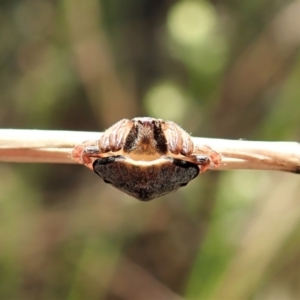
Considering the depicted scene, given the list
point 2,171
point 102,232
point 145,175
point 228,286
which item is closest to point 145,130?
point 145,175

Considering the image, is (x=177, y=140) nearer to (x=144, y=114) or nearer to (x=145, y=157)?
(x=145, y=157)

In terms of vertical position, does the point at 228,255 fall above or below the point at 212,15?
below

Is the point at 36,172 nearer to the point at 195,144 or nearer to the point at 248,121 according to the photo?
the point at 248,121

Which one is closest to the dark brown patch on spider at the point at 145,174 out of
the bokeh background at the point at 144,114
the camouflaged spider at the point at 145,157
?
the camouflaged spider at the point at 145,157

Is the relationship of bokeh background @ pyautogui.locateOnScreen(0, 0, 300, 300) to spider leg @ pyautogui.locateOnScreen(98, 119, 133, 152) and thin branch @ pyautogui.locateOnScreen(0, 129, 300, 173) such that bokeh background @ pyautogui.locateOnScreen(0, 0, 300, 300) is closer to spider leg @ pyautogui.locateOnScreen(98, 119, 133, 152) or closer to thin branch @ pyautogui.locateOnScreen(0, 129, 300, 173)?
thin branch @ pyautogui.locateOnScreen(0, 129, 300, 173)

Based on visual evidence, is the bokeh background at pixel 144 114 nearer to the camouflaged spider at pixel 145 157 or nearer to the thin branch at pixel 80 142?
the thin branch at pixel 80 142

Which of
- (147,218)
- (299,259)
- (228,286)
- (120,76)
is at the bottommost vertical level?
(228,286)

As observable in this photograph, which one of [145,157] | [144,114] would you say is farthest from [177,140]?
[144,114]
